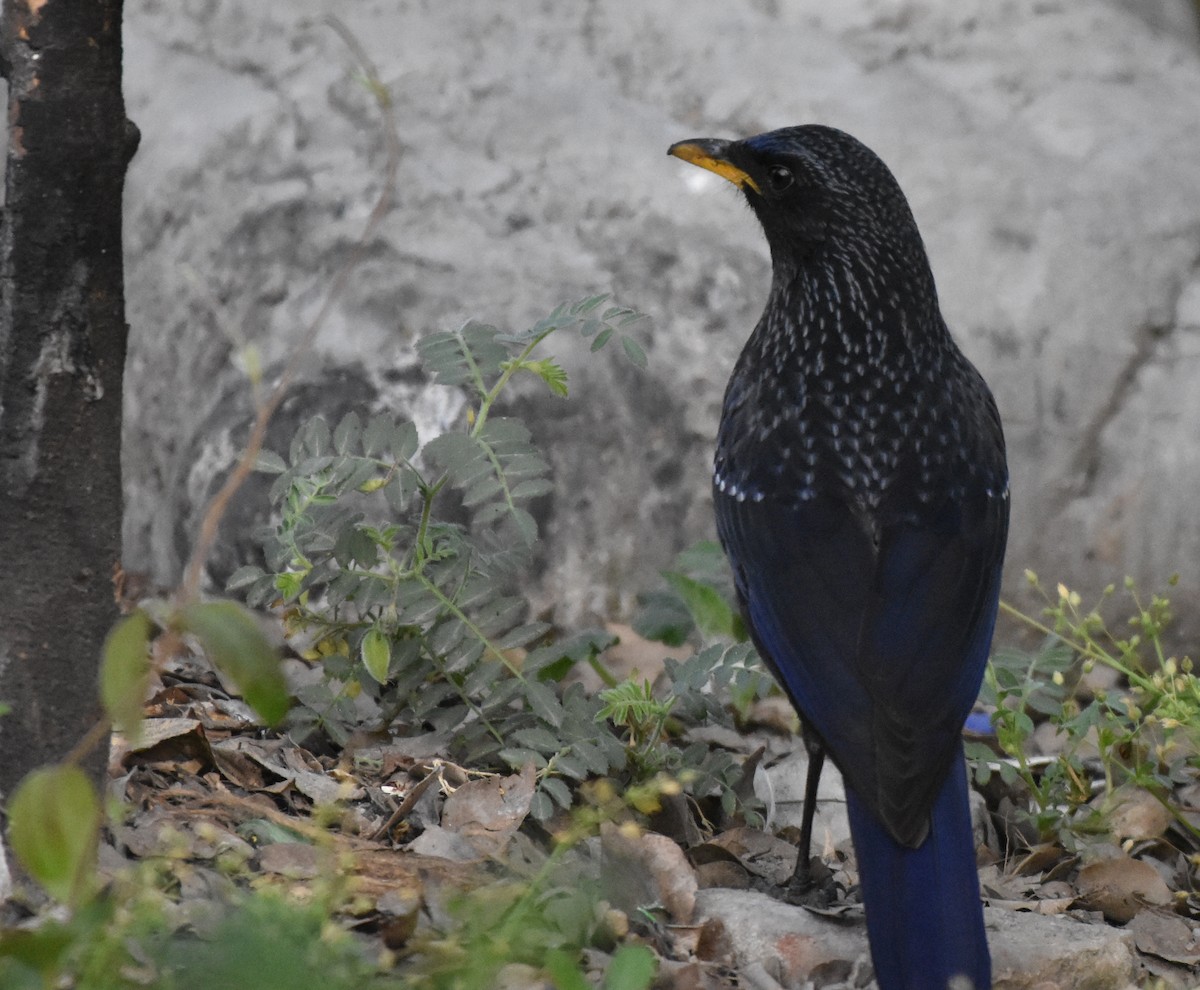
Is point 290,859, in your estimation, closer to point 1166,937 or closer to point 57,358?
point 57,358

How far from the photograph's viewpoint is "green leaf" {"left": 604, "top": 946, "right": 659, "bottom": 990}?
2168 mm

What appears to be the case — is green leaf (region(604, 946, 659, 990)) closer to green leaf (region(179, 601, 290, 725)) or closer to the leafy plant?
green leaf (region(179, 601, 290, 725))

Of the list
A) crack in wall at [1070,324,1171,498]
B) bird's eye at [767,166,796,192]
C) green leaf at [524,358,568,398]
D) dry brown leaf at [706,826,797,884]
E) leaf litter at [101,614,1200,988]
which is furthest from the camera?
crack in wall at [1070,324,1171,498]

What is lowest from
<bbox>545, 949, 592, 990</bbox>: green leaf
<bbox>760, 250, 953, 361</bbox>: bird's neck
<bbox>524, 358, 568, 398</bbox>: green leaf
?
<bbox>545, 949, 592, 990</bbox>: green leaf

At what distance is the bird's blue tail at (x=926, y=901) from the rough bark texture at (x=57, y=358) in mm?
1321

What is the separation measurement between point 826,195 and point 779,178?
0.13 m

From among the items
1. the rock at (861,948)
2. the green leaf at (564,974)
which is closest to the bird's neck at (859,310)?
the rock at (861,948)

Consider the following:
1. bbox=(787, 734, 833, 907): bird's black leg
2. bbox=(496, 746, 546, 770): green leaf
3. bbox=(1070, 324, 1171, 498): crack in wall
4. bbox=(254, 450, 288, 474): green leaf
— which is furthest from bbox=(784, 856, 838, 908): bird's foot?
bbox=(1070, 324, 1171, 498): crack in wall

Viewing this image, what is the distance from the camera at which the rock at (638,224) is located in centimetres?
494

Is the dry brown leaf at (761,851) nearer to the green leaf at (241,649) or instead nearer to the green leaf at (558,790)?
the green leaf at (558,790)

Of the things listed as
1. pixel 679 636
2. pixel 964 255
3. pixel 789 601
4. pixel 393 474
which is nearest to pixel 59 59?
pixel 393 474

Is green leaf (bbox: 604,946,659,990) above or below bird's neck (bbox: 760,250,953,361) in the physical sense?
below

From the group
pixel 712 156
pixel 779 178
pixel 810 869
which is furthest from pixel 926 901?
pixel 712 156

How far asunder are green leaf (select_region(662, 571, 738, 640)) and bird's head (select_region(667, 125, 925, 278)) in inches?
40.5
